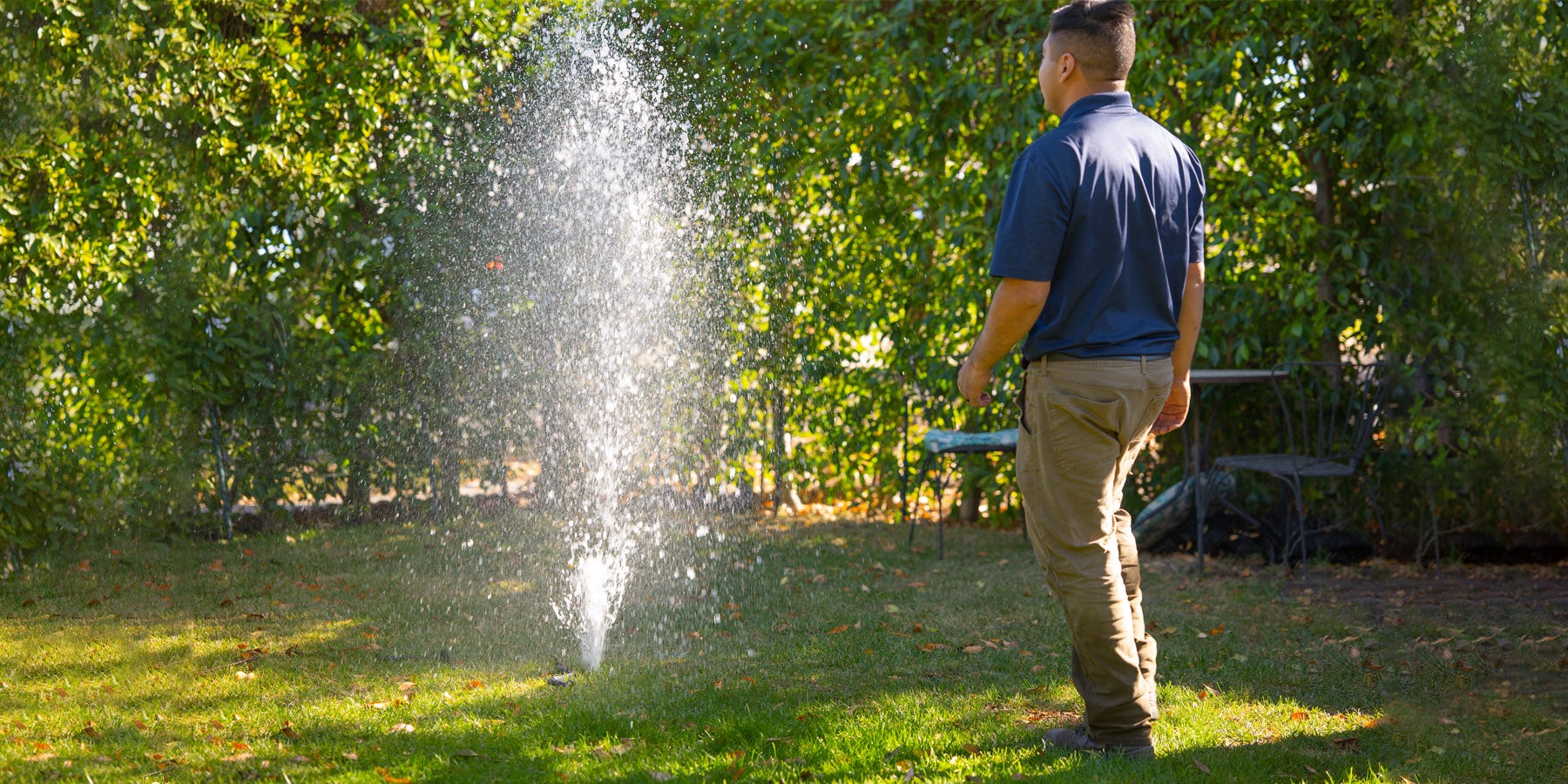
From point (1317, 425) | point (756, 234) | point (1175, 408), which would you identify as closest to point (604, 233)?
point (756, 234)

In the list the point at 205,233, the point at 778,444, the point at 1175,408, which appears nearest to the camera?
the point at 1175,408

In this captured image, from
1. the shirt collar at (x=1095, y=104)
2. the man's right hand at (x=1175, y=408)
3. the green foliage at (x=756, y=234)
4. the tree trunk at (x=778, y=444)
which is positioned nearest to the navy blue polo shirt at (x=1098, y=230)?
the shirt collar at (x=1095, y=104)

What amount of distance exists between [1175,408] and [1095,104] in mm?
799

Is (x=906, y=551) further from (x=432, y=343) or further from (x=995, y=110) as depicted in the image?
(x=432, y=343)

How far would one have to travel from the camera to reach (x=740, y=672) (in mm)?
3758

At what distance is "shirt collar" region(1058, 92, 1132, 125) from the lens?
2697 mm

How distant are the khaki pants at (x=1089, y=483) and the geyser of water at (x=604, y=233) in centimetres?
379

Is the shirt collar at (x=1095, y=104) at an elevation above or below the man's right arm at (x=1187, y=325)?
above

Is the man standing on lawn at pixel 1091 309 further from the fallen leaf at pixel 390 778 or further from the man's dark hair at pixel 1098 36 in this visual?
the fallen leaf at pixel 390 778

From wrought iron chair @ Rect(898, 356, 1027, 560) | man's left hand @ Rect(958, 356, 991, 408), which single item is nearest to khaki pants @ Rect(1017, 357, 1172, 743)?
man's left hand @ Rect(958, 356, 991, 408)

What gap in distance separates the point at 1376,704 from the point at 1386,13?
11.0ft

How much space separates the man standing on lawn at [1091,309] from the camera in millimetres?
2592

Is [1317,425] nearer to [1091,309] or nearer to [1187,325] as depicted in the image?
[1187,325]

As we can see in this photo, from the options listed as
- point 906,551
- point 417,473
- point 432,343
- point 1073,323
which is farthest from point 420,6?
point 1073,323
